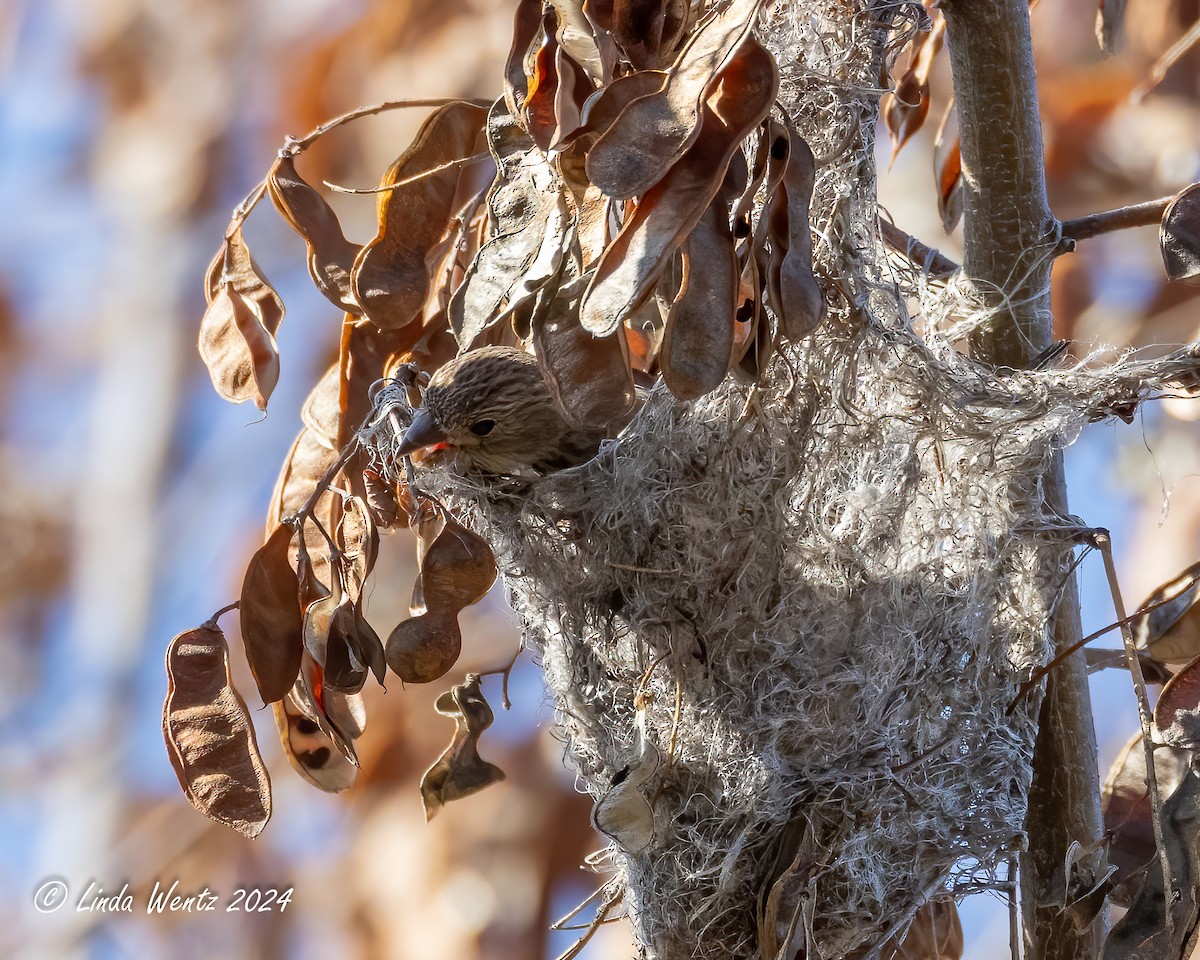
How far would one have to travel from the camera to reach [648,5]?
977 millimetres

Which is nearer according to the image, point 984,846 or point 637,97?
point 637,97

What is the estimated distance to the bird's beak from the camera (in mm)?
1309

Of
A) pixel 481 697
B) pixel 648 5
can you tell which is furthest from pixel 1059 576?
pixel 648 5

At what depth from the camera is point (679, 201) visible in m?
0.81

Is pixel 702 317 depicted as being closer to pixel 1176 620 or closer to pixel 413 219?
pixel 413 219

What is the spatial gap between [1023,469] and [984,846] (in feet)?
1.41

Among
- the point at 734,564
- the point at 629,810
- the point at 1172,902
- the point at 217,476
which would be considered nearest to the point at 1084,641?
the point at 1172,902

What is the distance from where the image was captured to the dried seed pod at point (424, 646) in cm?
120

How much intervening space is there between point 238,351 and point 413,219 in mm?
257

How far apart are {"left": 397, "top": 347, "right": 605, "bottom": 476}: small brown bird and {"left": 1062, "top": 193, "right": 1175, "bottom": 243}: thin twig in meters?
0.63

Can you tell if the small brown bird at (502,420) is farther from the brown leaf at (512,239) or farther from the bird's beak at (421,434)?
the brown leaf at (512,239)

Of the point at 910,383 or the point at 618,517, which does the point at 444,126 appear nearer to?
the point at 618,517

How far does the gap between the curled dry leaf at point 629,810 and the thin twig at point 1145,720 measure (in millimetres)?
484

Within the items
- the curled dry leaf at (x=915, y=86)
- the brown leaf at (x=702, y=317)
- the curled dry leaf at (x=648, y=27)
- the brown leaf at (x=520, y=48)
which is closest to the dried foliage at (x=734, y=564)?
the brown leaf at (x=520, y=48)
